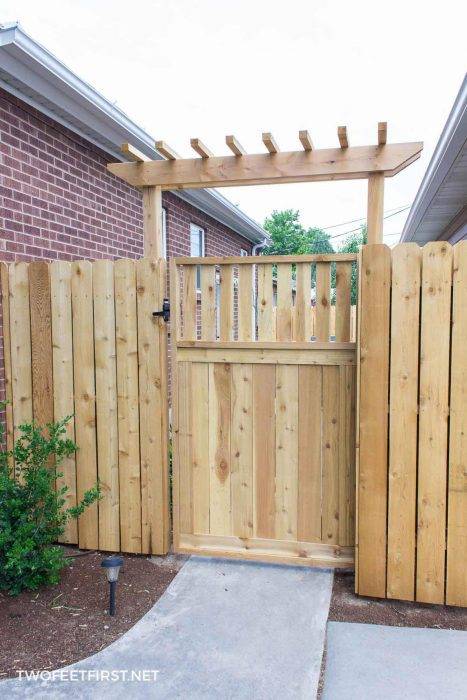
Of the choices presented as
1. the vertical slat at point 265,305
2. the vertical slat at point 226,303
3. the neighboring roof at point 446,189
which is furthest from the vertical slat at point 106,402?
the neighboring roof at point 446,189

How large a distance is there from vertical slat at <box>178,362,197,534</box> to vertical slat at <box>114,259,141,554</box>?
267 mm

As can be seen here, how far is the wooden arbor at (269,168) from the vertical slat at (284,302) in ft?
1.80

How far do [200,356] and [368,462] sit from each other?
3.85 ft

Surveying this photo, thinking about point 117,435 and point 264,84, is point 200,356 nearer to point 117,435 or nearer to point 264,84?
point 117,435

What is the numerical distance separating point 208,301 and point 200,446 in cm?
90

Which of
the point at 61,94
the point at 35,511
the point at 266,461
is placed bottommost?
the point at 35,511

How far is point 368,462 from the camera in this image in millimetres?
2910

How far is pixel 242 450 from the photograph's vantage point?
11.0 feet

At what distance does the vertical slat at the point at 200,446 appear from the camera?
3.38 m

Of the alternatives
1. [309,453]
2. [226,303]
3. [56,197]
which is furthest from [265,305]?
[56,197]

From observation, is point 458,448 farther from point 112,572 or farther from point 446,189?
point 446,189

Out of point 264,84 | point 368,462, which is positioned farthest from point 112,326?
point 264,84

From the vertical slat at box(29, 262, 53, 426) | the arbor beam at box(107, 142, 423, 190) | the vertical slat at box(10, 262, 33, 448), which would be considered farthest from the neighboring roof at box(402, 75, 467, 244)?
the vertical slat at box(10, 262, 33, 448)

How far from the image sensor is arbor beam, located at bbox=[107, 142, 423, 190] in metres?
3.20
